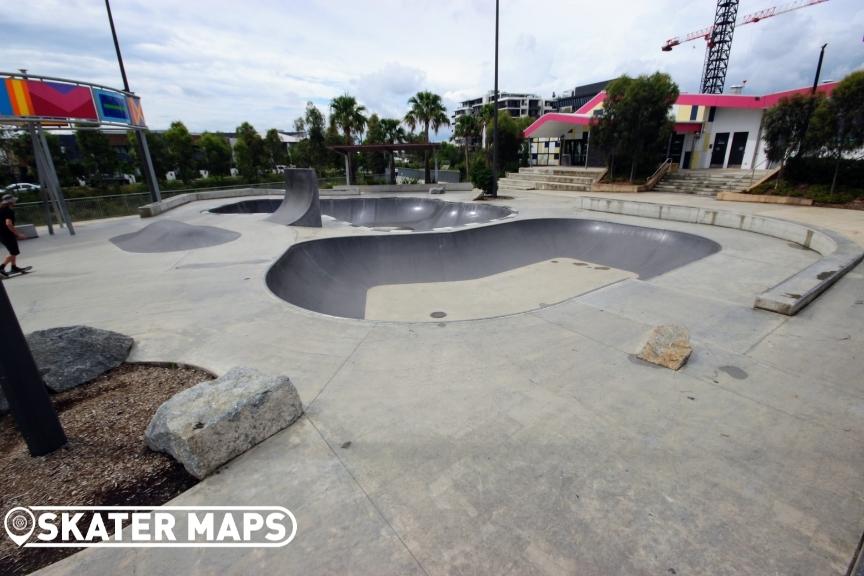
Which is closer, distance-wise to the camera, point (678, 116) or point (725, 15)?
point (678, 116)

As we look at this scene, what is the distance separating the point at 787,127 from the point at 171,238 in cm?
2674

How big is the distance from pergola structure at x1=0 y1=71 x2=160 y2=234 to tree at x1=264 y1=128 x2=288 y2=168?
31.0 meters

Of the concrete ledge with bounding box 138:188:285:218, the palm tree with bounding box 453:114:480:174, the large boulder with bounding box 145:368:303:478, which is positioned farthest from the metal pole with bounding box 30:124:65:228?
the palm tree with bounding box 453:114:480:174

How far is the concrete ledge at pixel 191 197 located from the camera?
18250mm

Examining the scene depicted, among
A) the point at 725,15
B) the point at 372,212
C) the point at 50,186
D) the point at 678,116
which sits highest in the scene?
the point at 725,15

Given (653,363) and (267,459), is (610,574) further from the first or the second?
(653,363)

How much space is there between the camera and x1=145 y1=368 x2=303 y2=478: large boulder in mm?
3078

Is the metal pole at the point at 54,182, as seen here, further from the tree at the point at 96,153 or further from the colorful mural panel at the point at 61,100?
the tree at the point at 96,153

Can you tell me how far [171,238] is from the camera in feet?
42.0

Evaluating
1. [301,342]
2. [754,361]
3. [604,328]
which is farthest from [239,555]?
[754,361]

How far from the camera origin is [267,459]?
10.8ft

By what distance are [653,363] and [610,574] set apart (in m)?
3.01

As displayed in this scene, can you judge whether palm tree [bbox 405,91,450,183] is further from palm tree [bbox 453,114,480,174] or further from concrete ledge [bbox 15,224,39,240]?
concrete ledge [bbox 15,224,39,240]

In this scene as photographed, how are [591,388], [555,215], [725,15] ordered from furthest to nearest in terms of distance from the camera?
[725,15], [555,215], [591,388]
